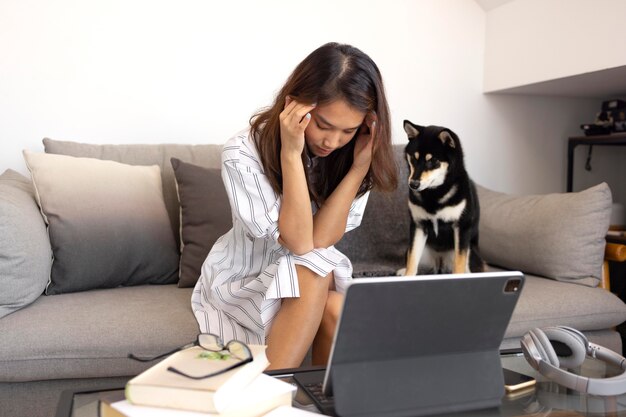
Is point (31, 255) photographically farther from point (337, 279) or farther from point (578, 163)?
point (578, 163)

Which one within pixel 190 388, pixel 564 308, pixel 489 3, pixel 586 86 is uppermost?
pixel 489 3

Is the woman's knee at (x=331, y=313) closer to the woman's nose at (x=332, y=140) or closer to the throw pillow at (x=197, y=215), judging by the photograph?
the woman's nose at (x=332, y=140)

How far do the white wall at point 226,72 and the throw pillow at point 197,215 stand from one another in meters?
0.40

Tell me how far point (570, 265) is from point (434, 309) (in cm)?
135

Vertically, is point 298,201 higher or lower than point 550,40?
lower

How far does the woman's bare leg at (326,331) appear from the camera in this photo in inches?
50.7

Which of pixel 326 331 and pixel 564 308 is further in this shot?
pixel 564 308

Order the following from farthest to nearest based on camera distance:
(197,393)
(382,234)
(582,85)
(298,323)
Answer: (582,85)
(382,234)
(298,323)
(197,393)

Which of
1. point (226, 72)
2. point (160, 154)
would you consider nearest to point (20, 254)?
point (160, 154)

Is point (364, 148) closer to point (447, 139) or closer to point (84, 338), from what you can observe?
point (447, 139)

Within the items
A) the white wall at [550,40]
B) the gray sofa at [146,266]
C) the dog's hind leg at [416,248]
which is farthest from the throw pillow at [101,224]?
the white wall at [550,40]

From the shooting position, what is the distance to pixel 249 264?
4.78 ft

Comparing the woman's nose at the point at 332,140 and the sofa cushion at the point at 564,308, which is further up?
the woman's nose at the point at 332,140

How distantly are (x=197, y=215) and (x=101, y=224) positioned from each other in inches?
11.2
